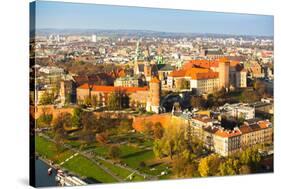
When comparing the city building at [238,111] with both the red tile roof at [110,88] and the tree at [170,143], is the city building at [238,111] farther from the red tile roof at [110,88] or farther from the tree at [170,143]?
the red tile roof at [110,88]

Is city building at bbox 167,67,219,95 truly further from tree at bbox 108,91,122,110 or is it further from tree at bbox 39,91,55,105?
tree at bbox 39,91,55,105

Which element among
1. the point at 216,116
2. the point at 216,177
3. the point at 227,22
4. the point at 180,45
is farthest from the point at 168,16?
the point at 216,177

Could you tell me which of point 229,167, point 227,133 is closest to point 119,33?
point 227,133

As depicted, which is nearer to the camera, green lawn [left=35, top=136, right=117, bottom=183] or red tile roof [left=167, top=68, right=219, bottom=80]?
green lawn [left=35, top=136, right=117, bottom=183]

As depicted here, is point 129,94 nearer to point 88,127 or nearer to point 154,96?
point 154,96

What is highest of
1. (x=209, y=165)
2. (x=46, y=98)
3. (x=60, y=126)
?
(x=46, y=98)

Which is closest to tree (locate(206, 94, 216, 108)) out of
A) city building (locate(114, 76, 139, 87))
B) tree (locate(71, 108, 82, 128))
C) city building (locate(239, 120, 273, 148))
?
city building (locate(239, 120, 273, 148))
